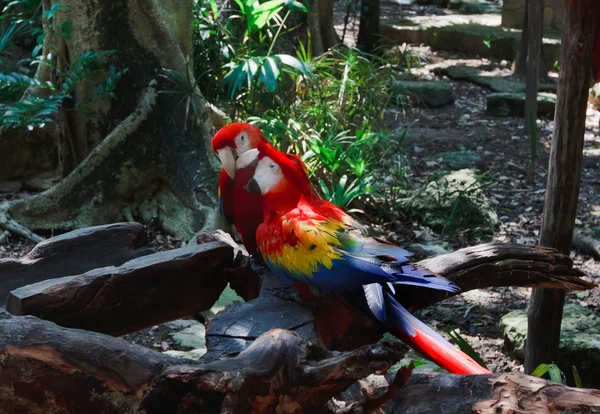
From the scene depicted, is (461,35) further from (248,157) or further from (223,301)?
(248,157)

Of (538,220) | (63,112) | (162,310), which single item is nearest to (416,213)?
(538,220)

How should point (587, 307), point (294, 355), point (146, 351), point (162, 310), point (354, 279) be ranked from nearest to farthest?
1. point (294, 355)
2. point (146, 351)
3. point (354, 279)
4. point (162, 310)
5. point (587, 307)

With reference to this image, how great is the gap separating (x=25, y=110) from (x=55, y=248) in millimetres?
2139

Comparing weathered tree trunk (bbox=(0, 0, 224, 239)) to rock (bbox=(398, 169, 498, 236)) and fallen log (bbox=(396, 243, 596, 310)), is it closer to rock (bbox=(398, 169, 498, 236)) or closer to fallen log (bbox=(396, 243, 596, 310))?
rock (bbox=(398, 169, 498, 236))

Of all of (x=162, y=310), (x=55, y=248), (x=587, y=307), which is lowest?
(x=587, y=307)

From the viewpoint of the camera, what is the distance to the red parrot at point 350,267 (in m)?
1.99

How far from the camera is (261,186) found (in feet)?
7.78

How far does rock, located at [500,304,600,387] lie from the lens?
3.11 m

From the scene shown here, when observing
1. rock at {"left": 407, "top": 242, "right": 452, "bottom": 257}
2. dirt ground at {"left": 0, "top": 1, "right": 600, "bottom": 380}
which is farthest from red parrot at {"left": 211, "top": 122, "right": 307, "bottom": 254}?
rock at {"left": 407, "top": 242, "right": 452, "bottom": 257}

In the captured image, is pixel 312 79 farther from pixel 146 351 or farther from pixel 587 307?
pixel 146 351

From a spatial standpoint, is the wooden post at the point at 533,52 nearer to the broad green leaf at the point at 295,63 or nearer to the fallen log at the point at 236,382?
the broad green leaf at the point at 295,63

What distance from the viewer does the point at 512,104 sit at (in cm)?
716

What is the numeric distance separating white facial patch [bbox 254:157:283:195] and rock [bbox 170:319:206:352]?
1236 mm

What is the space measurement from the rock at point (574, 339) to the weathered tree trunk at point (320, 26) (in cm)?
379
